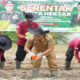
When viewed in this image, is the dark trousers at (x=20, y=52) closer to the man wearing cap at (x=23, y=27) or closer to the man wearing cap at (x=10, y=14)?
the man wearing cap at (x=23, y=27)

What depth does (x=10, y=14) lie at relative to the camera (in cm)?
1503

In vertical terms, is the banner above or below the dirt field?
below

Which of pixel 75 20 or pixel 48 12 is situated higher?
pixel 48 12

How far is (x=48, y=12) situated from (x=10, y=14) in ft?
5.11

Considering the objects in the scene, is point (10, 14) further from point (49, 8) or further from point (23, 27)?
point (23, 27)

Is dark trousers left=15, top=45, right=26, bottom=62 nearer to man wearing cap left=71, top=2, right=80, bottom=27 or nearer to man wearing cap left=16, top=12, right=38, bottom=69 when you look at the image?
man wearing cap left=16, top=12, right=38, bottom=69

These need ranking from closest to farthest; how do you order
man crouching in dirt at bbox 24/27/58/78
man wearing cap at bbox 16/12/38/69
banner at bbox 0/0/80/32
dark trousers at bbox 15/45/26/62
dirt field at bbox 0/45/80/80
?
man crouching in dirt at bbox 24/27/58/78, dirt field at bbox 0/45/80/80, man wearing cap at bbox 16/12/38/69, dark trousers at bbox 15/45/26/62, banner at bbox 0/0/80/32

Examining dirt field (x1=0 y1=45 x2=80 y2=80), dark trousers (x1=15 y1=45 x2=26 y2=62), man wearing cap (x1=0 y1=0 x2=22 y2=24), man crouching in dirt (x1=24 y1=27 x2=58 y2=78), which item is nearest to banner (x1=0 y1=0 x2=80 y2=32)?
man wearing cap (x1=0 y1=0 x2=22 y2=24)

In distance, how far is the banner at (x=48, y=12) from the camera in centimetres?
1483

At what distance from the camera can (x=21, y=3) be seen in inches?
586

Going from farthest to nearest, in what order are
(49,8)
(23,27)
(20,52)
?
(49,8)
(20,52)
(23,27)

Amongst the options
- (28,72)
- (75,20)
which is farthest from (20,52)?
(75,20)

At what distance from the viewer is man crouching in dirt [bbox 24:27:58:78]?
6.81m

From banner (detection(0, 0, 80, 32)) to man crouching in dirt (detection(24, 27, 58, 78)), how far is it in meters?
7.64
